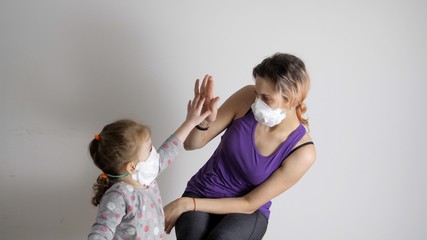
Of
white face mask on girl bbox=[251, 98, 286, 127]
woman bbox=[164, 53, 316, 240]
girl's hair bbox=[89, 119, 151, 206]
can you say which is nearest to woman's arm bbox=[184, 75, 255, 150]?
woman bbox=[164, 53, 316, 240]

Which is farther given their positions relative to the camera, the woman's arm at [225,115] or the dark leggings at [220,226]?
the woman's arm at [225,115]

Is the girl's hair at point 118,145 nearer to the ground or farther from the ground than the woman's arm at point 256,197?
farther from the ground

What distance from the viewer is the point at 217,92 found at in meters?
1.98

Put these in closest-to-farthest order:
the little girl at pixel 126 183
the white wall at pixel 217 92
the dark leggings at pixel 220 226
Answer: the little girl at pixel 126 183, the dark leggings at pixel 220 226, the white wall at pixel 217 92

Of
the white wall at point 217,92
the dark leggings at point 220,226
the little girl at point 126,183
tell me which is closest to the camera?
the little girl at point 126,183

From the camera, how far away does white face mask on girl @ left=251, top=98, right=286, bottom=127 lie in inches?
60.4

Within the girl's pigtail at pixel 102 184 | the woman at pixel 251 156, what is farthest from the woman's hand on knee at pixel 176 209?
the girl's pigtail at pixel 102 184

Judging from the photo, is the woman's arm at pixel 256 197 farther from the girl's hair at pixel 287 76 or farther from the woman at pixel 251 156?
the girl's hair at pixel 287 76

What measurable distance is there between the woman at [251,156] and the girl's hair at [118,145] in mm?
349

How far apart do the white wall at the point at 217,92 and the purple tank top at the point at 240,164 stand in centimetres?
39

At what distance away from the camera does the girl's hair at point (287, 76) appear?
1.48m

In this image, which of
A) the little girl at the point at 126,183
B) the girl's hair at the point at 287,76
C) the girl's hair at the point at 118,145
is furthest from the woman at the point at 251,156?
the girl's hair at the point at 118,145

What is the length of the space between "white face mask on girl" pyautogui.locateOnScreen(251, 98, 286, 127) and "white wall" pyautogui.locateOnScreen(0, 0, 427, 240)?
0.45m

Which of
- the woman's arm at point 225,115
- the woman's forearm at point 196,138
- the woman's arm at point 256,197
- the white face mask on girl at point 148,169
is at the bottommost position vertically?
the woman's arm at point 256,197
